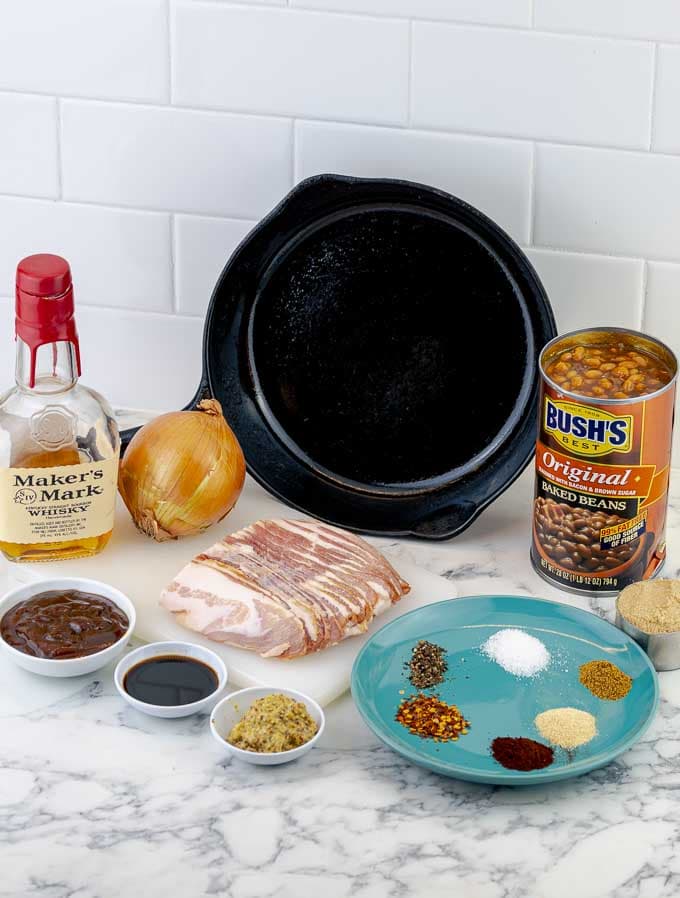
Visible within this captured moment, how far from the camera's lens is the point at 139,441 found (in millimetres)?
1413

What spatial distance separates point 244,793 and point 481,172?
0.74 metres

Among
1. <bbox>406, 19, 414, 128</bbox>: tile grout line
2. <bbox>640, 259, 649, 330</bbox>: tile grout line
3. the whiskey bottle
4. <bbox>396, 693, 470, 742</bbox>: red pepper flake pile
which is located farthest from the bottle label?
<bbox>640, 259, 649, 330</bbox>: tile grout line

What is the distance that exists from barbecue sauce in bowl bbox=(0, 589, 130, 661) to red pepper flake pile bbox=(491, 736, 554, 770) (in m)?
0.38

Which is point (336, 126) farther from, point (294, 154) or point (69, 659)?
point (69, 659)

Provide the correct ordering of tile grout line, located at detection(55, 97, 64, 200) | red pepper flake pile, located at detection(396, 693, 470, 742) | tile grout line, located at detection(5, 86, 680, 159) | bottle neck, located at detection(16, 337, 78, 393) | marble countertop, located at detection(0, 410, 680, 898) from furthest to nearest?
tile grout line, located at detection(55, 97, 64, 200)
tile grout line, located at detection(5, 86, 680, 159)
bottle neck, located at detection(16, 337, 78, 393)
red pepper flake pile, located at detection(396, 693, 470, 742)
marble countertop, located at detection(0, 410, 680, 898)

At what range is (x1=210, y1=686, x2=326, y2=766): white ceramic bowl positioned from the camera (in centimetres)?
113

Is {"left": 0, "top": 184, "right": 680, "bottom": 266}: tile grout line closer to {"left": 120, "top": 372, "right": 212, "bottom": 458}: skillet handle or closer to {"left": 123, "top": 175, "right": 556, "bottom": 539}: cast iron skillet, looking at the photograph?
{"left": 123, "top": 175, "right": 556, "bottom": 539}: cast iron skillet

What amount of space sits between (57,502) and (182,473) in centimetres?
13

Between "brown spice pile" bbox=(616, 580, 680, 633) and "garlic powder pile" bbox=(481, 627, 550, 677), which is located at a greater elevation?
"brown spice pile" bbox=(616, 580, 680, 633)

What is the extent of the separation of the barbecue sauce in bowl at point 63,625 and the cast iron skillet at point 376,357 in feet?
0.96

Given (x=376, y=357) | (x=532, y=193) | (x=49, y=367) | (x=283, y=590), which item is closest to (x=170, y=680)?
(x=283, y=590)

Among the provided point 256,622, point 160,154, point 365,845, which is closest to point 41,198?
point 160,154

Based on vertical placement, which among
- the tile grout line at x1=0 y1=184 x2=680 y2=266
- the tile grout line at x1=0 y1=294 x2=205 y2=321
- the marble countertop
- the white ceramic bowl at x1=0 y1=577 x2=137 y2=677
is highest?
the tile grout line at x1=0 y1=184 x2=680 y2=266

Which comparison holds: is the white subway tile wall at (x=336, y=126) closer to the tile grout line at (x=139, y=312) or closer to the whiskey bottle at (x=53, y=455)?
the tile grout line at (x=139, y=312)
